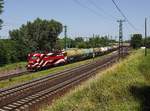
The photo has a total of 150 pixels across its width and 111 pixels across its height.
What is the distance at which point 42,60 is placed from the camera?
56844 millimetres

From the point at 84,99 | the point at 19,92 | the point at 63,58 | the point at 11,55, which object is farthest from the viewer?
the point at 11,55

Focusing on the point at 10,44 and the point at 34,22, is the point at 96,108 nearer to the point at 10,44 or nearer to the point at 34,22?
the point at 10,44

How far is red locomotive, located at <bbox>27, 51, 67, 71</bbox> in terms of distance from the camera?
55.8m

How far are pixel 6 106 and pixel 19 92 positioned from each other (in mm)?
6601

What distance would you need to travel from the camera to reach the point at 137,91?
2252cm

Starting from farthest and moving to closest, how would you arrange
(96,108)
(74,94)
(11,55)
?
(11,55), (74,94), (96,108)

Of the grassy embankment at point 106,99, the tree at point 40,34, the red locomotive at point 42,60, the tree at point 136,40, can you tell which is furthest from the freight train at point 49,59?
the tree at point 136,40

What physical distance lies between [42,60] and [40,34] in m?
51.2

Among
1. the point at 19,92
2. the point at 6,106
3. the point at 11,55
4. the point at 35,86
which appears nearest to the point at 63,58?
the point at 11,55

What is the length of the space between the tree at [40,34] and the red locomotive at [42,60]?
116 feet

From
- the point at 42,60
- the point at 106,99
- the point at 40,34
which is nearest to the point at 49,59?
the point at 42,60

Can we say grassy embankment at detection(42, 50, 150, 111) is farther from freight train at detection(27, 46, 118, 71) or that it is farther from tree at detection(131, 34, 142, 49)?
tree at detection(131, 34, 142, 49)

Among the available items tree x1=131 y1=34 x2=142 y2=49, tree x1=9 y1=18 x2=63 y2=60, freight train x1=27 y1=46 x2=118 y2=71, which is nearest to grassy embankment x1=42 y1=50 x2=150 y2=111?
freight train x1=27 y1=46 x2=118 y2=71

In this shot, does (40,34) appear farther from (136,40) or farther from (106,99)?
(106,99)
